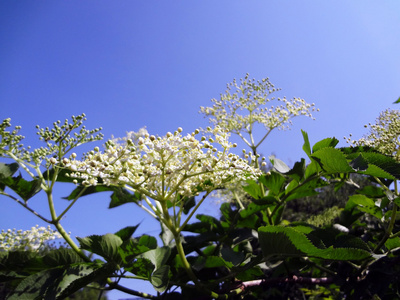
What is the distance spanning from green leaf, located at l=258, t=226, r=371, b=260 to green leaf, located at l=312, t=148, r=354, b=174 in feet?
1.02

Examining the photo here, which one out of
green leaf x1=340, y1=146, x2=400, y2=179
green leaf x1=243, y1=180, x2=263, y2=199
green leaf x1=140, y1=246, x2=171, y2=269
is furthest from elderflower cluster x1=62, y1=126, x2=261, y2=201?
green leaf x1=243, y1=180, x2=263, y2=199

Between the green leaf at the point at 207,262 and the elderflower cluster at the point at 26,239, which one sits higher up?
the elderflower cluster at the point at 26,239

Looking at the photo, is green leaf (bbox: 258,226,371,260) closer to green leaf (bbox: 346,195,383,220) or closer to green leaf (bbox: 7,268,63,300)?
green leaf (bbox: 346,195,383,220)

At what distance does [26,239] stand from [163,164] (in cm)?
119

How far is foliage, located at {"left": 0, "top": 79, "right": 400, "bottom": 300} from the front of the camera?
1.28 m

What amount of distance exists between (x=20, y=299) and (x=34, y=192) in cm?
52

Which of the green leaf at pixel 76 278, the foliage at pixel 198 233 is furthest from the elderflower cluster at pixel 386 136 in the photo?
the green leaf at pixel 76 278

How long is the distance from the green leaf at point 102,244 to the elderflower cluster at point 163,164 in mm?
265

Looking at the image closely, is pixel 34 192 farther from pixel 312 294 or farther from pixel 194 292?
pixel 312 294

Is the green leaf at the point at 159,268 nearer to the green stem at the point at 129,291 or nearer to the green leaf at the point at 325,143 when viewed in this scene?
the green stem at the point at 129,291

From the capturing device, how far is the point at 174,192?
1.46 m

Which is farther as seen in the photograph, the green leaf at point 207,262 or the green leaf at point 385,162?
the green leaf at point 207,262

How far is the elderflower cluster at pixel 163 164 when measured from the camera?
1243 millimetres

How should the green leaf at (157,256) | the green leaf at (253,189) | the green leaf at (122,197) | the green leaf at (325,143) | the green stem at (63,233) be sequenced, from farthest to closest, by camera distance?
1. the green leaf at (253,189)
2. the green leaf at (122,197)
3. the green leaf at (325,143)
4. the green stem at (63,233)
5. the green leaf at (157,256)
